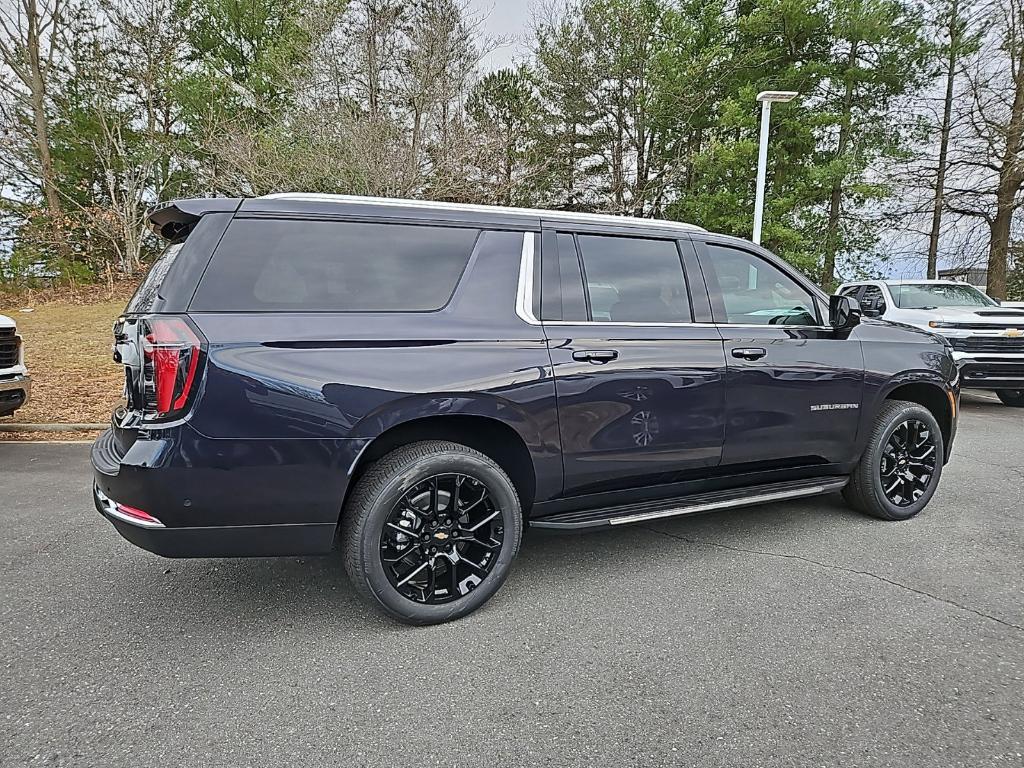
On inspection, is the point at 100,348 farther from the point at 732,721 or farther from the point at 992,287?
the point at 992,287

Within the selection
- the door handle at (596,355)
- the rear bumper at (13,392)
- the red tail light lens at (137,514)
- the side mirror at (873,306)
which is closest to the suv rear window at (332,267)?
the door handle at (596,355)

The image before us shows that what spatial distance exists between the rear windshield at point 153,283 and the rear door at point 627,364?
65.0 inches

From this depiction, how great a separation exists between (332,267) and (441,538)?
1.28 metres

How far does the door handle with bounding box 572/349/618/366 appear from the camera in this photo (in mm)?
2916

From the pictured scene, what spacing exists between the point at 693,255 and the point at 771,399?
0.93 meters

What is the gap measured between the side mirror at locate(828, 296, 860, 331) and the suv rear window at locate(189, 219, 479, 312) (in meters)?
2.32

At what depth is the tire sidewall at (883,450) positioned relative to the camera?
391cm

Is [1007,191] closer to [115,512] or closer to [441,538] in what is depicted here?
[441,538]

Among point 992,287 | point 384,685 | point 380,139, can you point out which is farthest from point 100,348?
point 992,287

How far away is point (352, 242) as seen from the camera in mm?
2668

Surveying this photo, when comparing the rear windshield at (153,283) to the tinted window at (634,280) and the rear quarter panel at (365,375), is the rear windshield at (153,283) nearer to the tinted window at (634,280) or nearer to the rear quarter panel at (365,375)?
the rear quarter panel at (365,375)

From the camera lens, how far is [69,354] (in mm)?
10453

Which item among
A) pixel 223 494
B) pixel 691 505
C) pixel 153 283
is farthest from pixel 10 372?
pixel 691 505

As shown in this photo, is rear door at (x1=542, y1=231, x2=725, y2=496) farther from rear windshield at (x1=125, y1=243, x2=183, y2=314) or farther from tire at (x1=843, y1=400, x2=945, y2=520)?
rear windshield at (x1=125, y1=243, x2=183, y2=314)
